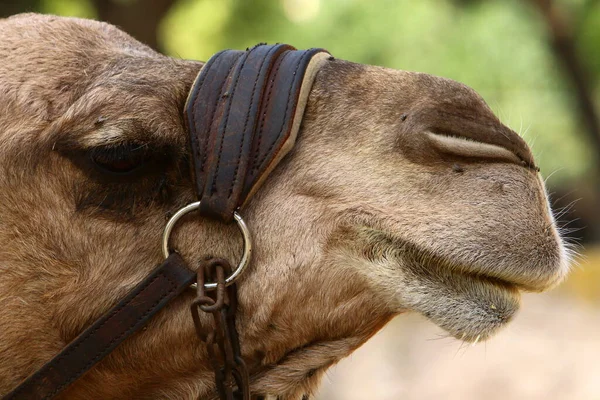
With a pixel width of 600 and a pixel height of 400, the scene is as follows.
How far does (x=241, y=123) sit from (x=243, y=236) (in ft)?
1.09

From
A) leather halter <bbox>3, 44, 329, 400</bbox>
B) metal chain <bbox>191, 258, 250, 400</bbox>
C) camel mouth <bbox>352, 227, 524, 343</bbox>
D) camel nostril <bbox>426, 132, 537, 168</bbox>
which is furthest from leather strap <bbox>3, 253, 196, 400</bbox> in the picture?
camel nostril <bbox>426, 132, 537, 168</bbox>

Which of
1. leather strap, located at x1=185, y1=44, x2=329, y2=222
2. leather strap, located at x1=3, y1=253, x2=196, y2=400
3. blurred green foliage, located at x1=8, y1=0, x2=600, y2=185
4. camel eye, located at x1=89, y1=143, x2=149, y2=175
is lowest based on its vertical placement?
blurred green foliage, located at x1=8, y1=0, x2=600, y2=185

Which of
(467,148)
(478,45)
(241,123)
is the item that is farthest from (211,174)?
(478,45)

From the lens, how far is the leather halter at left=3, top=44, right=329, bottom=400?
8.52ft

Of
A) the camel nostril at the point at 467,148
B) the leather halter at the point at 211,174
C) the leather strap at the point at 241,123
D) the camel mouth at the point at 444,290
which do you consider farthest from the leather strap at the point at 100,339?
the camel nostril at the point at 467,148

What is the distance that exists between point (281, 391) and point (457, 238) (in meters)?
0.73

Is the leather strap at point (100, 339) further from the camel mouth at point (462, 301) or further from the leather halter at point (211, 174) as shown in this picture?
the camel mouth at point (462, 301)

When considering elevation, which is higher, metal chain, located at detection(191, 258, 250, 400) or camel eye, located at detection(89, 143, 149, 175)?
camel eye, located at detection(89, 143, 149, 175)

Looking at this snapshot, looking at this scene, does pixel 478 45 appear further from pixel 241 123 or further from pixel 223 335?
pixel 223 335

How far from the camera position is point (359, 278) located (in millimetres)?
2570

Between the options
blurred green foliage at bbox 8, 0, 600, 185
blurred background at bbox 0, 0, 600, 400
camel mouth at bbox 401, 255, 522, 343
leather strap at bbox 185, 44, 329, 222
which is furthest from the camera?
blurred green foliage at bbox 8, 0, 600, 185

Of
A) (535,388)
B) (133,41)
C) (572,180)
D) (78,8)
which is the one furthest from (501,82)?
(133,41)

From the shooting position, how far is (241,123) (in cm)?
262

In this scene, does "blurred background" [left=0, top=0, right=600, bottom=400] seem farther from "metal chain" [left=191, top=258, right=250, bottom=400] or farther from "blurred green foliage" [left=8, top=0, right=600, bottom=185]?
"metal chain" [left=191, top=258, right=250, bottom=400]
